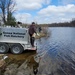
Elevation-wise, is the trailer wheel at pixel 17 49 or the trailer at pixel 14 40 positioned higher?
the trailer at pixel 14 40

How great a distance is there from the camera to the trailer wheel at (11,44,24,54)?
13.1 m

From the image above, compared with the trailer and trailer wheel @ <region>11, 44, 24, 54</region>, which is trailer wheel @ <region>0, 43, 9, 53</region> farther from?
trailer wheel @ <region>11, 44, 24, 54</region>

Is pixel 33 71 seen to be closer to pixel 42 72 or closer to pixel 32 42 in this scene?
pixel 42 72

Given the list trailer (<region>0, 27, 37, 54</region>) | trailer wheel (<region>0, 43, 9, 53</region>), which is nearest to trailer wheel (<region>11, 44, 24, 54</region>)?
trailer (<region>0, 27, 37, 54</region>)

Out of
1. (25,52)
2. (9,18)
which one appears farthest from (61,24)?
(25,52)

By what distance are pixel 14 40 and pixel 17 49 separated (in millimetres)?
651

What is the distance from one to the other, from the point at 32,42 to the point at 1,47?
213 centimetres

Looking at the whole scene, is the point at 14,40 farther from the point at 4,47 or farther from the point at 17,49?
the point at 4,47

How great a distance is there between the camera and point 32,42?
13422 mm

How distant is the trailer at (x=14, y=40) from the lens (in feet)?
43.2

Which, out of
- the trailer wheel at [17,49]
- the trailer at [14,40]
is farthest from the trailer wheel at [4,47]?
the trailer wheel at [17,49]

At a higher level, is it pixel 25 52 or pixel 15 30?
pixel 15 30

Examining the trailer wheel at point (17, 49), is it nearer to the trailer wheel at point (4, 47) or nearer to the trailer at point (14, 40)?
the trailer at point (14, 40)

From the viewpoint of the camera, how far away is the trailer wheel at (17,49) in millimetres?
13133
